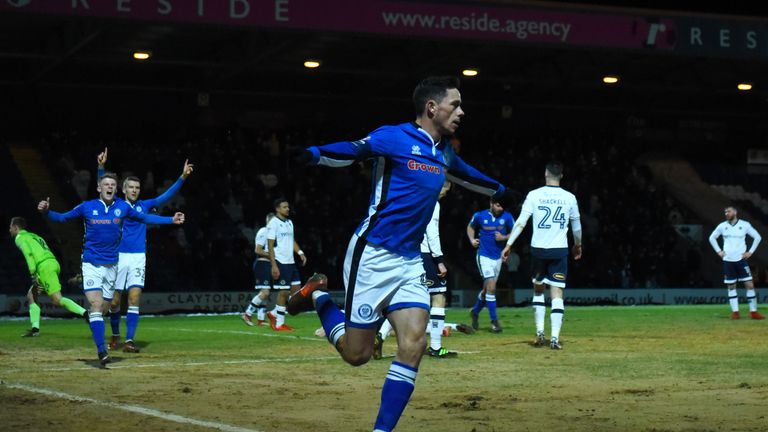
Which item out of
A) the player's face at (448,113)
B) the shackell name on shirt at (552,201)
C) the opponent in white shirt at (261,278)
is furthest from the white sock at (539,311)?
the player's face at (448,113)

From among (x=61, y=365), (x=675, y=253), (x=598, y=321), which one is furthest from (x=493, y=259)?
(x=675, y=253)

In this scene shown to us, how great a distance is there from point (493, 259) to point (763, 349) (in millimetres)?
5988

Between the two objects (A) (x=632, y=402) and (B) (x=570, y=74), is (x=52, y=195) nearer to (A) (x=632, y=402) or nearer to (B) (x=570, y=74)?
(B) (x=570, y=74)

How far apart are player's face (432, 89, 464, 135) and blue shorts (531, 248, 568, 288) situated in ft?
30.2

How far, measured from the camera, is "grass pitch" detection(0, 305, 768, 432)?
974 cm

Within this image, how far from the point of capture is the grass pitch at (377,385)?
9.74 metres

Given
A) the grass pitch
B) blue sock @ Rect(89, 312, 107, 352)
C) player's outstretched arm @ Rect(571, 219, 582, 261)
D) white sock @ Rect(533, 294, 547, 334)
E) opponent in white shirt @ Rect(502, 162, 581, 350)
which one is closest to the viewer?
the grass pitch

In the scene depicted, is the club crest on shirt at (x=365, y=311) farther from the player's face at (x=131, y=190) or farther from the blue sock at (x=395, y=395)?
the player's face at (x=131, y=190)

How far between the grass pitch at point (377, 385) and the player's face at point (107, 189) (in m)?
2.22

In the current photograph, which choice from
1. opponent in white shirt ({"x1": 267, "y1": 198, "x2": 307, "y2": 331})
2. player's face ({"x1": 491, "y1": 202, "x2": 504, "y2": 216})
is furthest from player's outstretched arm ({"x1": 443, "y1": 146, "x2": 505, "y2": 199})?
opponent in white shirt ({"x1": 267, "y1": 198, "x2": 307, "y2": 331})

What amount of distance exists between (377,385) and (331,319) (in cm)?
396

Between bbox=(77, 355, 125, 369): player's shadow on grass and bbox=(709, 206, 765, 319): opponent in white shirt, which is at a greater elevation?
bbox=(709, 206, 765, 319): opponent in white shirt

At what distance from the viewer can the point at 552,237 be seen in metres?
17.5

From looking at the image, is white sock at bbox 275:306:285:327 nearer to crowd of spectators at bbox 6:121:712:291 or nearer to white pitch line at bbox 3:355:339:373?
white pitch line at bbox 3:355:339:373
